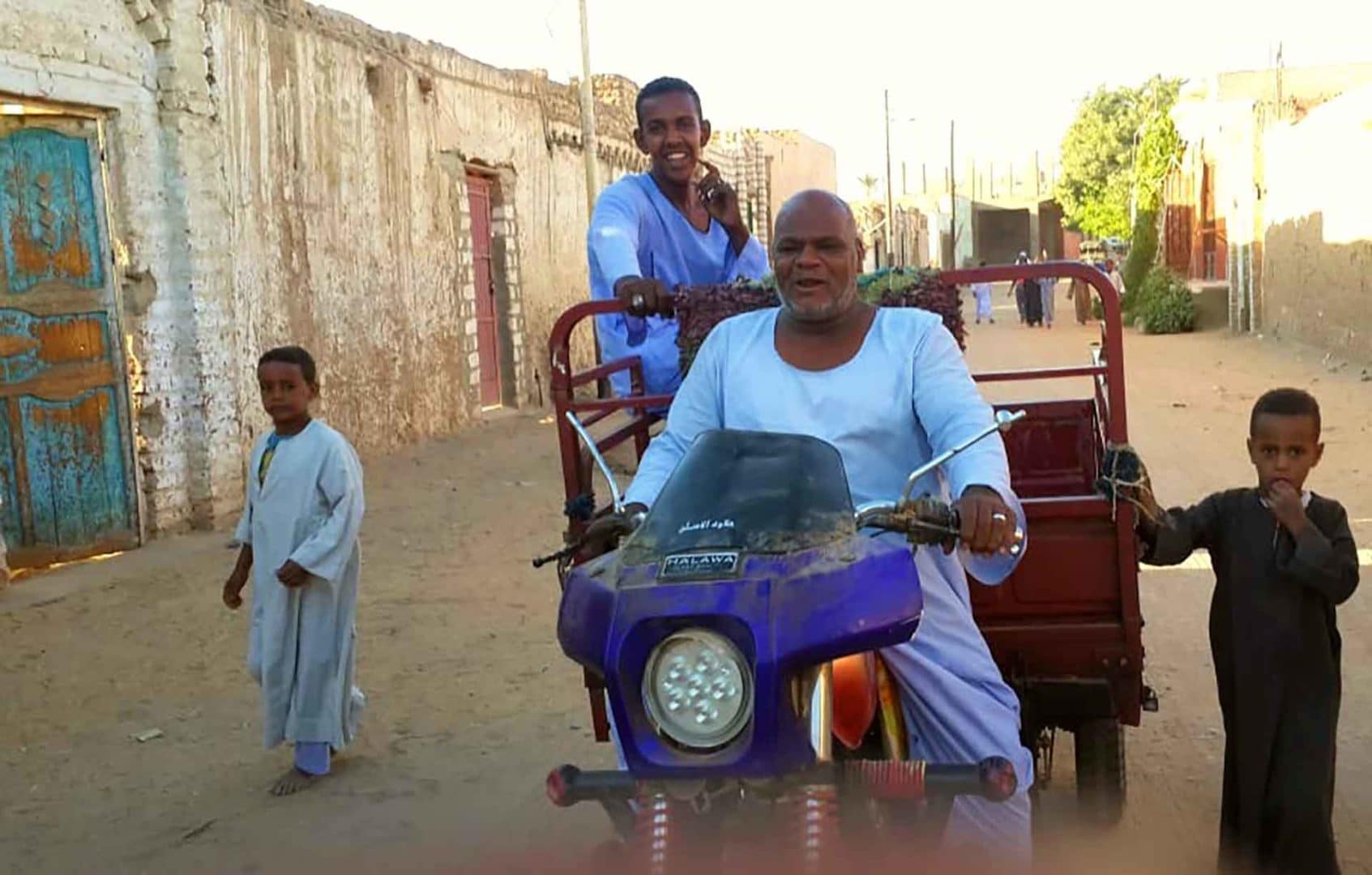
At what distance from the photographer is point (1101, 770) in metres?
3.60

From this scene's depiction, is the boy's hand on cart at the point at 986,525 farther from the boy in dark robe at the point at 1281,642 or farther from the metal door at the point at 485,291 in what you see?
the metal door at the point at 485,291

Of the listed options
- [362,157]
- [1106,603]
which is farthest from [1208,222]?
[1106,603]

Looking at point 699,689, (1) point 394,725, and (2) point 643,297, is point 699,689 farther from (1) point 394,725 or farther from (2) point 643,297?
(1) point 394,725

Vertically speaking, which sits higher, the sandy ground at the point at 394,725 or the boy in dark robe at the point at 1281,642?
the boy in dark robe at the point at 1281,642

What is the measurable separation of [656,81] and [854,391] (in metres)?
1.91

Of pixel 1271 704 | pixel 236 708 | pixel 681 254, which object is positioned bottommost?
pixel 236 708

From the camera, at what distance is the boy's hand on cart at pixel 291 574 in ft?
14.2

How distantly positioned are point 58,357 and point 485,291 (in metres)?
7.71

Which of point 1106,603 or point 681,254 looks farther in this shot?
point 681,254

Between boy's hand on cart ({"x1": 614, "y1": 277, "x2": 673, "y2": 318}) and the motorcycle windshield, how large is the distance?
136cm

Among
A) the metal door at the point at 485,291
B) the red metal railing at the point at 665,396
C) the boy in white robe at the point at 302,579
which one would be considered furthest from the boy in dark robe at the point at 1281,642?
the metal door at the point at 485,291

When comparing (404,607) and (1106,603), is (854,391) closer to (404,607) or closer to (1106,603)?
(1106,603)

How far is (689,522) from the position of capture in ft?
6.31

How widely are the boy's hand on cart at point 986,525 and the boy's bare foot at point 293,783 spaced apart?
2968 mm
